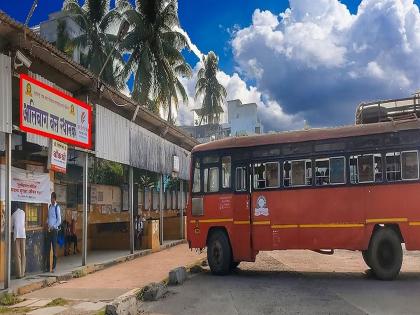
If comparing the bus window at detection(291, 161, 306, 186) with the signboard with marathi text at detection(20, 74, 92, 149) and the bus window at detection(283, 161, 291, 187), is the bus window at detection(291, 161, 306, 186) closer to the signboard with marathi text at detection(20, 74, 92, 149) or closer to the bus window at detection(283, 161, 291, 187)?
the bus window at detection(283, 161, 291, 187)

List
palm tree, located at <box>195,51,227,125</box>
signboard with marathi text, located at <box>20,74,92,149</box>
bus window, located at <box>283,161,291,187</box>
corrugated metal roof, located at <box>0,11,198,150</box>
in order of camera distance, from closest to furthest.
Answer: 1. corrugated metal roof, located at <box>0,11,198,150</box>
2. signboard with marathi text, located at <box>20,74,92,149</box>
3. bus window, located at <box>283,161,291,187</box>
4. palm tree, located at <box>195,51,227,125</box>

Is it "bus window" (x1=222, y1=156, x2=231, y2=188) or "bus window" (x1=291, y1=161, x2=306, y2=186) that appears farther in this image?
"bus window" (x1=222, y1=156, x2=231, y2=188)

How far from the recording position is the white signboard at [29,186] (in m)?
11.4

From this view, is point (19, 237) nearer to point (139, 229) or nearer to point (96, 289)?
point (96, 289)

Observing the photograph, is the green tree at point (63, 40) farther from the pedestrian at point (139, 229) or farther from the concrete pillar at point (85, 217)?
the concrete pillar at point (85, 217)

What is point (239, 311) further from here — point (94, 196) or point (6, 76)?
point (94, 196)

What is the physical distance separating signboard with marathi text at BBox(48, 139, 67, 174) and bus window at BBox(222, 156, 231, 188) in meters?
4.28

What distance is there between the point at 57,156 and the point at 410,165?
874 centimetres

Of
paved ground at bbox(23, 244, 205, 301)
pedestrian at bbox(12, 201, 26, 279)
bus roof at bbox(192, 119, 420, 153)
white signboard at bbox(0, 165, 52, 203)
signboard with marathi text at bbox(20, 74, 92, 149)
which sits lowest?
paved ground at bbox(23, 244, 205, 301)

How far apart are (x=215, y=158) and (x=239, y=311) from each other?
19.5 ft

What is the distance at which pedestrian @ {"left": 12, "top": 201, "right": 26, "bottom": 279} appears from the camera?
36.6 feet

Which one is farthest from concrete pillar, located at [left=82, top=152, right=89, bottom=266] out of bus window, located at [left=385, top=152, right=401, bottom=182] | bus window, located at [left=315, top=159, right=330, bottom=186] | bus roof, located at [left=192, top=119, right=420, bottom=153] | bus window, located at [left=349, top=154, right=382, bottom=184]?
bus window, located at [left=385, top=152, right=401, bottom=182]

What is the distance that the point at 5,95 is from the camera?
1000cm

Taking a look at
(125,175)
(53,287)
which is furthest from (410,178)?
(125,175)
